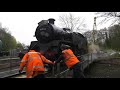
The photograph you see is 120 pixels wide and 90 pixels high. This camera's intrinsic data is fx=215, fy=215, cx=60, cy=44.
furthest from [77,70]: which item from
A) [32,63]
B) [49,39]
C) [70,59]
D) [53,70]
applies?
[49,39]

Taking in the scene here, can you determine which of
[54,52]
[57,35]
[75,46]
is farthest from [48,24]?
[75,46]

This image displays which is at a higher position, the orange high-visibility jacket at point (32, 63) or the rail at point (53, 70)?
the orange high-visibility jacket at point (32, 63)

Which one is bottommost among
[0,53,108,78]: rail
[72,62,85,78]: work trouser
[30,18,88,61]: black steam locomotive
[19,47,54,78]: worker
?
[0,53,108,78]: rail

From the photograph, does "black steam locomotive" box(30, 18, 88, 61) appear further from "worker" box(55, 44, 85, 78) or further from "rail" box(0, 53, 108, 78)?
"worker" box(55, 44, 85, 78)

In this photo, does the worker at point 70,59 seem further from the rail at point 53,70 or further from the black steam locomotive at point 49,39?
the black steam locomotive at point 49,39

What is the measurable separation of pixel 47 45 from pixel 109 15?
33.9 ft

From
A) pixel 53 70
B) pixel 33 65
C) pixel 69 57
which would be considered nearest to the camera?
pixel 33 65

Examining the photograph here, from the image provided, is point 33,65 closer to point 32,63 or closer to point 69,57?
point 32,63

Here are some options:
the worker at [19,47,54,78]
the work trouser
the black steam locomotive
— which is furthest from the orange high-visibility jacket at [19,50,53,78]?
the black steam locomotive

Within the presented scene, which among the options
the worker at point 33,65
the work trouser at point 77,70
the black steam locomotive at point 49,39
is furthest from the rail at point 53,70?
the worker at point 33,65

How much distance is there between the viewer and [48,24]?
15.1 meters

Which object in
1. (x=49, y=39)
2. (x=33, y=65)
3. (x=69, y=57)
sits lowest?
(x=33, y=65)

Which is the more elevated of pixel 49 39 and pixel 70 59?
pixel 49 39
